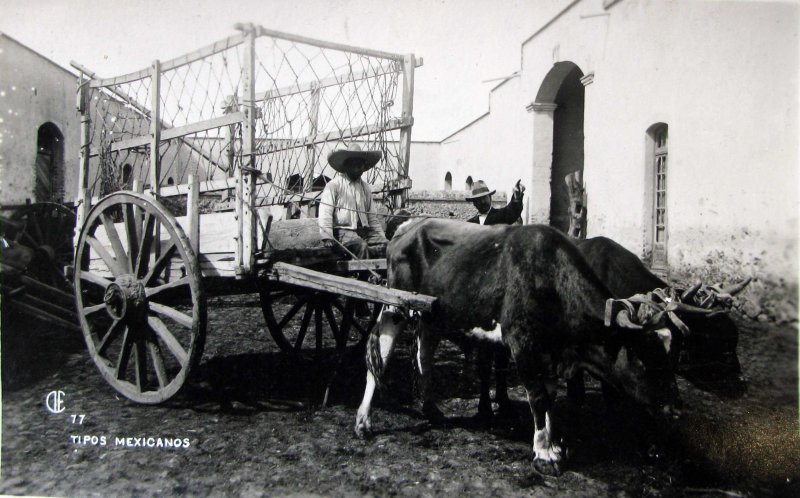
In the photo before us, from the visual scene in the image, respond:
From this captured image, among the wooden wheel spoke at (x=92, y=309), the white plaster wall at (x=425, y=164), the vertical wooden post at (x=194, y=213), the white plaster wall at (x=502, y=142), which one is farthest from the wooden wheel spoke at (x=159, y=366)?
the white plaster wall at (x=425, y=164)

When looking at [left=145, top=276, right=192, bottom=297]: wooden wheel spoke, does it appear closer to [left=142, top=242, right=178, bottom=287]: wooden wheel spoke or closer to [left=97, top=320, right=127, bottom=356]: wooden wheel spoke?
[left=142, top=242, right=178, bottom=287]: wooden wheel spoke

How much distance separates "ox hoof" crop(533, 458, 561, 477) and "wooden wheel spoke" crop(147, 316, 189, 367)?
2.49 meters

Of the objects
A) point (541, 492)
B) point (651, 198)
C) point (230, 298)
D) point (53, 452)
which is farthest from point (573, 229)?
point (53, 452)

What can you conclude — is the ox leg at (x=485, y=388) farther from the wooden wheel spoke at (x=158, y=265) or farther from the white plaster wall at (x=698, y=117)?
the wooden wheel spoke at (x=158, y=265)

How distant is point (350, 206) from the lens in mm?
4902

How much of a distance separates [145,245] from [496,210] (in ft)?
11.4

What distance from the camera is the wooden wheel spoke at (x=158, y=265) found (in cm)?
431

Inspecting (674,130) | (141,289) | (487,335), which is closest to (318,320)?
(141,289)

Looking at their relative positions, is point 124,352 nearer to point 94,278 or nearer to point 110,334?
point 110,334

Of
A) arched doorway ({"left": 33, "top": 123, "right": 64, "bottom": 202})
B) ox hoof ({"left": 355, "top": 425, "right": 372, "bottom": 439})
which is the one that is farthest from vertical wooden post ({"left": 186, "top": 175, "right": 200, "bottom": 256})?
arched doorway ({"left": 33, "top": 123, "right": 64, "bottom": 202})

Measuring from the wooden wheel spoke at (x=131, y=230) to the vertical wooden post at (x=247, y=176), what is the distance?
1.04 metres

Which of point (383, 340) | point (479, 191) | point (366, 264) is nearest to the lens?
point (383, 340)

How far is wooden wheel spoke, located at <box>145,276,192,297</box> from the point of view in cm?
407

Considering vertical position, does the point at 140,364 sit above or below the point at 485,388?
above
